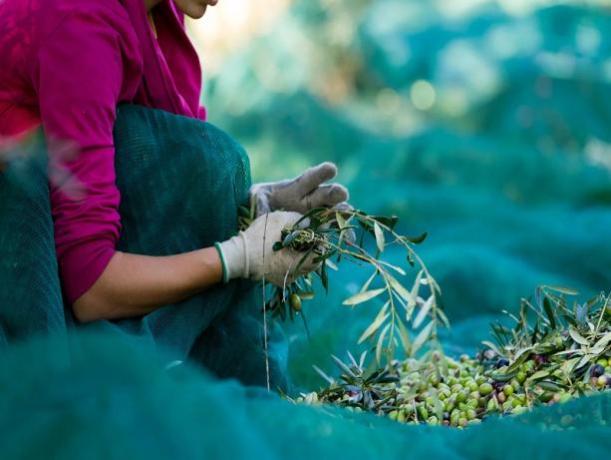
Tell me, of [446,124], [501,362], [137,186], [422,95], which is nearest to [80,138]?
[137,186]

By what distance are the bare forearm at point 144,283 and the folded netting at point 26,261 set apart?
81 mm

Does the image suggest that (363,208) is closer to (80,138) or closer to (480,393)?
(480,393)

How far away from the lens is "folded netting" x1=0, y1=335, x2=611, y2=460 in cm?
125

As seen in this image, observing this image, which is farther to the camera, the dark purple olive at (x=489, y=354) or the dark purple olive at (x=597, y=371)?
the dark purple olive at (x=489, y=354)

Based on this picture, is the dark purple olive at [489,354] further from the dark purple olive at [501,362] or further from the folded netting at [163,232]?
the folded netting at [163,232]

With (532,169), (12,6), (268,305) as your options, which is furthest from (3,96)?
(532,169)

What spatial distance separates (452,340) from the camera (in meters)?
2.56

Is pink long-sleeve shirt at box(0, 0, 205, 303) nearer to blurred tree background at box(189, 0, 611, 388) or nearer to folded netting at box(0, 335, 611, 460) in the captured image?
folded netting at box(0, 335, 611, 460)

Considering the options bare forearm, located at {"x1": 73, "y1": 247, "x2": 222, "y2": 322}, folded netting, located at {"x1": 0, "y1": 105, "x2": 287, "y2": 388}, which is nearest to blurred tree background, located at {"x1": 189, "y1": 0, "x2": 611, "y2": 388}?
folded netting, located at {"x1": 0, "y1": 105, "x2": 287, "y2": 388}

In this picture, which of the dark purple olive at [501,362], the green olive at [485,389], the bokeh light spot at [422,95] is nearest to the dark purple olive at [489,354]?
the dark purple olive at [501,362]

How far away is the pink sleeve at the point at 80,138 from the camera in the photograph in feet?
5.68

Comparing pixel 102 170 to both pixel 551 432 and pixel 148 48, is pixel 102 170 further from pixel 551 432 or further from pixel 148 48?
pixel 551 432

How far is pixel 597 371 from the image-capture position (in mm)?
1875

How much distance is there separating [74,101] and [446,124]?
458 cm
